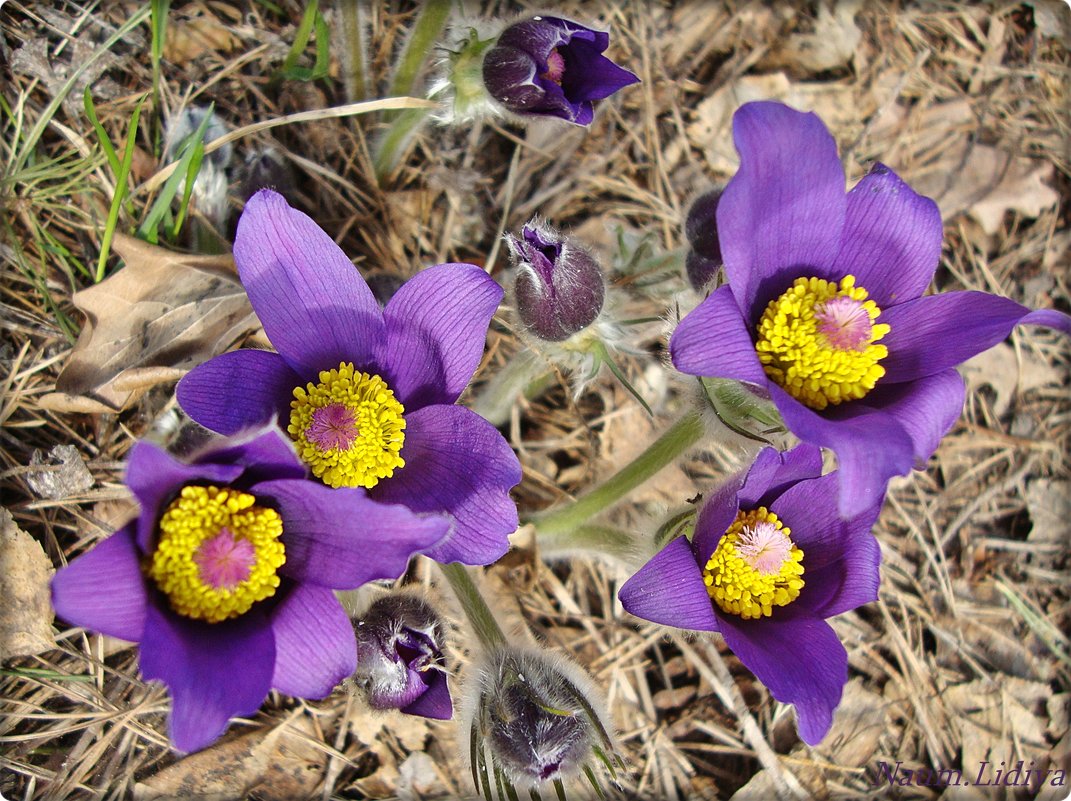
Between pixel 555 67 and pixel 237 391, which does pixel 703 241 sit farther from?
pixel 237 391

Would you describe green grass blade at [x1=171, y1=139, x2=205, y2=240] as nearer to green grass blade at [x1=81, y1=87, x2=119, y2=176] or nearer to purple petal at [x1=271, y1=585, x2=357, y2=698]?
green grass blade at [x1=81, y1=87, x2=119, y2=176]

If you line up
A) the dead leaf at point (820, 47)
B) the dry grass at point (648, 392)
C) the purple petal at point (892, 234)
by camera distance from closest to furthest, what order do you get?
the purple petal at point (892, 234) < the dry grass at point (648, 392) < the dead leaf at point (820, 47)

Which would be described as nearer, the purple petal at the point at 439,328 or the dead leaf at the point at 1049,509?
the purple petal at the point at 439,328

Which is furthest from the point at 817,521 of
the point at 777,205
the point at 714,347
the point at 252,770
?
the point at 252,770

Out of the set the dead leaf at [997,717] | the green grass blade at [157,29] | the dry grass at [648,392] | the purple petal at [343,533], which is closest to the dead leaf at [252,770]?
the dry grass at [648,392]

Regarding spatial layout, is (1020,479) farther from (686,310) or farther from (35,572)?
(35,572)

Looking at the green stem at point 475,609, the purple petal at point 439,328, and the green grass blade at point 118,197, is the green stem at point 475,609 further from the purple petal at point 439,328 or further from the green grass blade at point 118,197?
the green grass blade at point 118,197

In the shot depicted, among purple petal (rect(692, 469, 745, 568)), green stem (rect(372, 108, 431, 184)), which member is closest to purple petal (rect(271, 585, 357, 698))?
purple petal (rect(692, 469, 745, 568))
